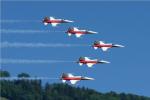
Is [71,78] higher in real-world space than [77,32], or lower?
lower

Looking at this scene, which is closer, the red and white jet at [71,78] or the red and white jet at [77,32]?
the red and white jet at [71,78]

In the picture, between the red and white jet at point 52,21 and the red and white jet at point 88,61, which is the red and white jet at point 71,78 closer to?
the red and white jet at point 88,61

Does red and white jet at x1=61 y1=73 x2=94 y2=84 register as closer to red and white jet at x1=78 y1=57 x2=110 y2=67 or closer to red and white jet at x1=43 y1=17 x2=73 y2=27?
A: red and white jet at x1=78 y1=57 x2=110 y2=67

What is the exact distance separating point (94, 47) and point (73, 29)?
214 inches

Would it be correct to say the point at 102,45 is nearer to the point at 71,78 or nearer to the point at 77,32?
the point at 77,32

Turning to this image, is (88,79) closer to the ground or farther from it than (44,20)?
closer to the ground

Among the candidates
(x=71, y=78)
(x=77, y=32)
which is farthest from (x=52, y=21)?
(x=71, y=78)

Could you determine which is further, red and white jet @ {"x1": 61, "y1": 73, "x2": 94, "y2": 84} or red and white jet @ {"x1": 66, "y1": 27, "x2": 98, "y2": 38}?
red and white jet @ {"x1": 66, "y1": 27, "x2": 98, "y2": 38}

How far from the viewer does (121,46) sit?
18900cm

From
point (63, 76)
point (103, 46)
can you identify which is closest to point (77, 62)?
point (63, 76)

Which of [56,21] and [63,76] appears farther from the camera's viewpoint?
[56,21]

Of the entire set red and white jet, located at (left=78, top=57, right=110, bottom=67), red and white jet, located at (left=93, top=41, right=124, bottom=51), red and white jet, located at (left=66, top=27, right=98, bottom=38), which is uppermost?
red and white jet, located at (left=66, top=27, right=98, bottom=38)

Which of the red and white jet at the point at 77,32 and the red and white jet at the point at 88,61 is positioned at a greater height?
the red and white jet at the point at 77,32

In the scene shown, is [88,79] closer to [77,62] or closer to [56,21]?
[77,62]
